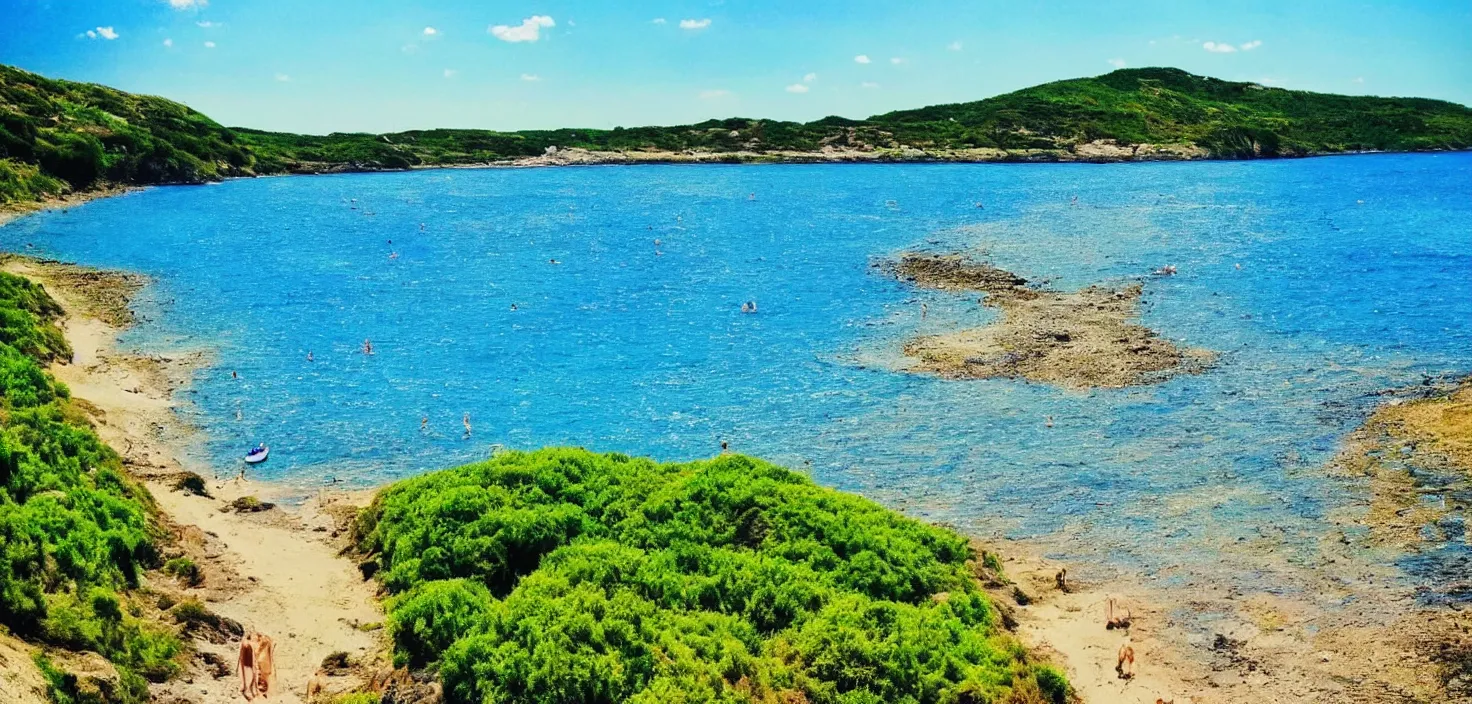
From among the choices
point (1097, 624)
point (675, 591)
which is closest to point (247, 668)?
point (675, 591)

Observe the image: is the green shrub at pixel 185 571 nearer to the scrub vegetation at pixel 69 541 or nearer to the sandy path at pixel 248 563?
the sandy path at pixel 248 563

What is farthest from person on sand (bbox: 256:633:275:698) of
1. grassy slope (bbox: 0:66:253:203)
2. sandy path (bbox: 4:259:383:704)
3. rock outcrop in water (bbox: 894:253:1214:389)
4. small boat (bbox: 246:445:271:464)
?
grassy slope (bbox: 0:66:253:203)

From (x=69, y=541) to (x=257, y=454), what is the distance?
53.0 ft

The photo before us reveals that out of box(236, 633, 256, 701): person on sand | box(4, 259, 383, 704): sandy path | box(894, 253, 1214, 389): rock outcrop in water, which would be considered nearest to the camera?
box(236, 633, 256, 701): person on sand

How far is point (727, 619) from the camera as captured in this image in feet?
79.6

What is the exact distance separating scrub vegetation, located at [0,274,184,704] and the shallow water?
7.79m

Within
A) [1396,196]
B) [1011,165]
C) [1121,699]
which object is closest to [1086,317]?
[1121,699]

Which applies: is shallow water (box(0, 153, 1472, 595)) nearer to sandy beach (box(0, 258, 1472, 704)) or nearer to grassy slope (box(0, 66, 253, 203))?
sandy beach (box(0, 258, 1472, 704))

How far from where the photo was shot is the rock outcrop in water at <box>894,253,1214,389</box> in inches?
2007

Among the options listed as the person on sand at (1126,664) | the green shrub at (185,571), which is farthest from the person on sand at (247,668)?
the person on sand at (1126,664)

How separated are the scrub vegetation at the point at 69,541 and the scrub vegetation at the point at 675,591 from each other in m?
5.64

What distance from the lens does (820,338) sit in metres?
60.8

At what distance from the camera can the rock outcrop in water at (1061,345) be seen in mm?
50969

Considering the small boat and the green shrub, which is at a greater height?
the green shrub
